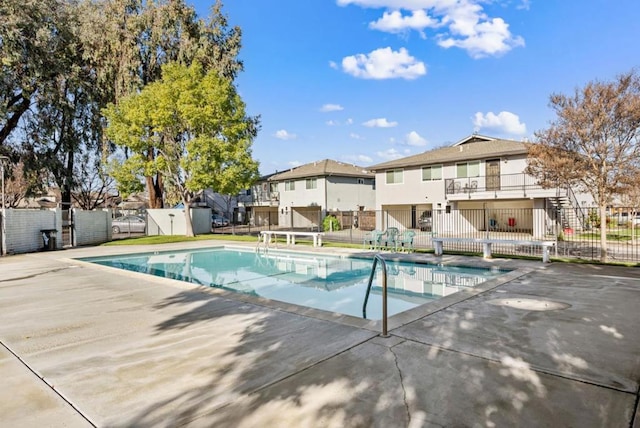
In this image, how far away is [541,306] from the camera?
6402mm

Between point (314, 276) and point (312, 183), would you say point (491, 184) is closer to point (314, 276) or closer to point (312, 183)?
point (312, 183)

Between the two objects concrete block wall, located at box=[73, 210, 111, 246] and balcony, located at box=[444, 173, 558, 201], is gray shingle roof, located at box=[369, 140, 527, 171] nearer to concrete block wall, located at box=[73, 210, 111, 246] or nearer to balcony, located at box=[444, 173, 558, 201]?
balcony, located at box=[444, 173, 558, 201]

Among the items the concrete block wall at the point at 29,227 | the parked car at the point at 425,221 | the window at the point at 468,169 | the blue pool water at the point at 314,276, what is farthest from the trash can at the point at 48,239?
the window at the point at 468,169

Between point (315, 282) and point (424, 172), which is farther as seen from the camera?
point (424, 172)

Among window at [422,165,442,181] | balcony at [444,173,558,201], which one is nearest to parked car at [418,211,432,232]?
window at [422,165,442,181]

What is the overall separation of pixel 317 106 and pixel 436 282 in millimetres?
24744

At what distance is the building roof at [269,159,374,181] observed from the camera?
112 ft

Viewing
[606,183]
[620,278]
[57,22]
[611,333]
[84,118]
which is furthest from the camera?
[84,118]

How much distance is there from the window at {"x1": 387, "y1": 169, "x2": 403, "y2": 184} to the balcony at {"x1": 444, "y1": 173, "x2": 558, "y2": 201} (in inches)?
151

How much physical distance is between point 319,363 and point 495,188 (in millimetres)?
23417

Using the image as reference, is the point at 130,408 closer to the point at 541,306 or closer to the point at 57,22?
the point at 541,306

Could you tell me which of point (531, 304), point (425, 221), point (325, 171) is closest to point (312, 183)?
point (325, 171)

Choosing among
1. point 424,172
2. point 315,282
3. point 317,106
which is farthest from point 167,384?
point 317,106

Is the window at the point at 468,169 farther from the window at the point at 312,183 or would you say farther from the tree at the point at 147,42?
the tree at the point at 147,42
